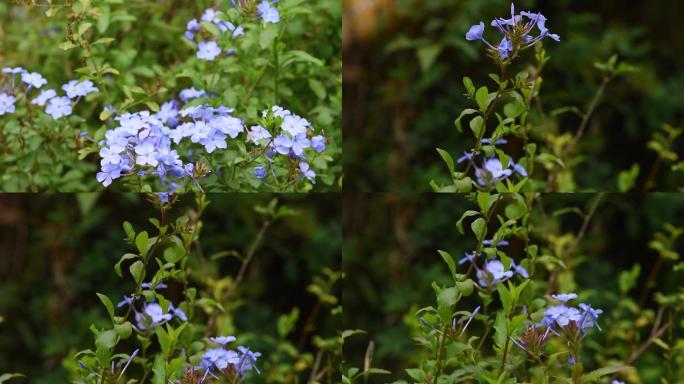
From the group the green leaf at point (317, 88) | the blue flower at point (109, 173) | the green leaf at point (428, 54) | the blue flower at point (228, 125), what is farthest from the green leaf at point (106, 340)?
the green leaf at point (428, 54)

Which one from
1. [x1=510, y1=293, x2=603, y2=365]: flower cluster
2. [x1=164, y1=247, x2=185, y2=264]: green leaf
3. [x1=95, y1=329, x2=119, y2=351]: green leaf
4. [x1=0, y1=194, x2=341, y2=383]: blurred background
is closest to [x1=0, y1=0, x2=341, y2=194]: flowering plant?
[x1=164, y1=247, x2=185, y2=264]: green leaf

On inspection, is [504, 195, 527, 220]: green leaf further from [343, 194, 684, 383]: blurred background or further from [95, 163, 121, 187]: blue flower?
[343, 194, 684, 383]: blurred background

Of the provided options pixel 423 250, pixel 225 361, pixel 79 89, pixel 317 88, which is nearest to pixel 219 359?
pixel 225 361

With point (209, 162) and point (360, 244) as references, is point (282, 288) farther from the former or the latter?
point (209, 162)

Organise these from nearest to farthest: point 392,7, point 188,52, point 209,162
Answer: point 209,162 → point 188,52 → point 392,7

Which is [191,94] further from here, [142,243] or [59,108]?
[142,243]

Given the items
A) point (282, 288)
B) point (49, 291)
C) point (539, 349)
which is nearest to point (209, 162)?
point (539, 349)

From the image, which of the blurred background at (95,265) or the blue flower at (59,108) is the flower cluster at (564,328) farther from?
the blurred background at (95,265)
